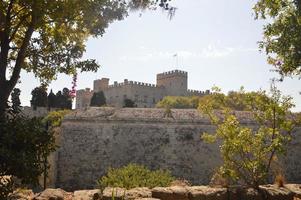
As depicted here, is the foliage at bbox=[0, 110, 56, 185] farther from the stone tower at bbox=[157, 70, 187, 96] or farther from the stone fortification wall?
the stone tower at bbox=[157, 70, 187, 96]

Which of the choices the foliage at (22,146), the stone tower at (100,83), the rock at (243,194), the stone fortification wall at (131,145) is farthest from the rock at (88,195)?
the stone tower at (100,83)

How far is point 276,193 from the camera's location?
27.8 ft

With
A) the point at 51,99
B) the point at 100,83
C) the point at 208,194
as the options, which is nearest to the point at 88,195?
the point at 208,194

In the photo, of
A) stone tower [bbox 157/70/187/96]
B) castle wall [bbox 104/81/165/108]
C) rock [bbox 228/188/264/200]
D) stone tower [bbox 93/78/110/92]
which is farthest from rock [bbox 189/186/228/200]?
stone tower [bbox 93/78/110/92]

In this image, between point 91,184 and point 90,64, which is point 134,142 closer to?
point 91,184

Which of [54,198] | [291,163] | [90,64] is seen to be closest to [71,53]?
[90,64]

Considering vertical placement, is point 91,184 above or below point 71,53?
below

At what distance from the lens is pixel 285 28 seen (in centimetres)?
1164

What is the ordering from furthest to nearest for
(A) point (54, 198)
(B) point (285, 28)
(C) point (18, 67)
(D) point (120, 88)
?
(D) point (120, 88) → (B) point (285, 28) → (C) point (18, 67) → (A) point (54, 198)

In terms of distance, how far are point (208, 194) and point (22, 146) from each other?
3.83 m

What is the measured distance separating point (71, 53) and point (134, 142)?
7.03m

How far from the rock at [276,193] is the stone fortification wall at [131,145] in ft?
28.4

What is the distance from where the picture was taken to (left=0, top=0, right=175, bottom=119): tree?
9016 millimetres

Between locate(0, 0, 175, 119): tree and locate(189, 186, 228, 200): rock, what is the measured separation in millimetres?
4100
